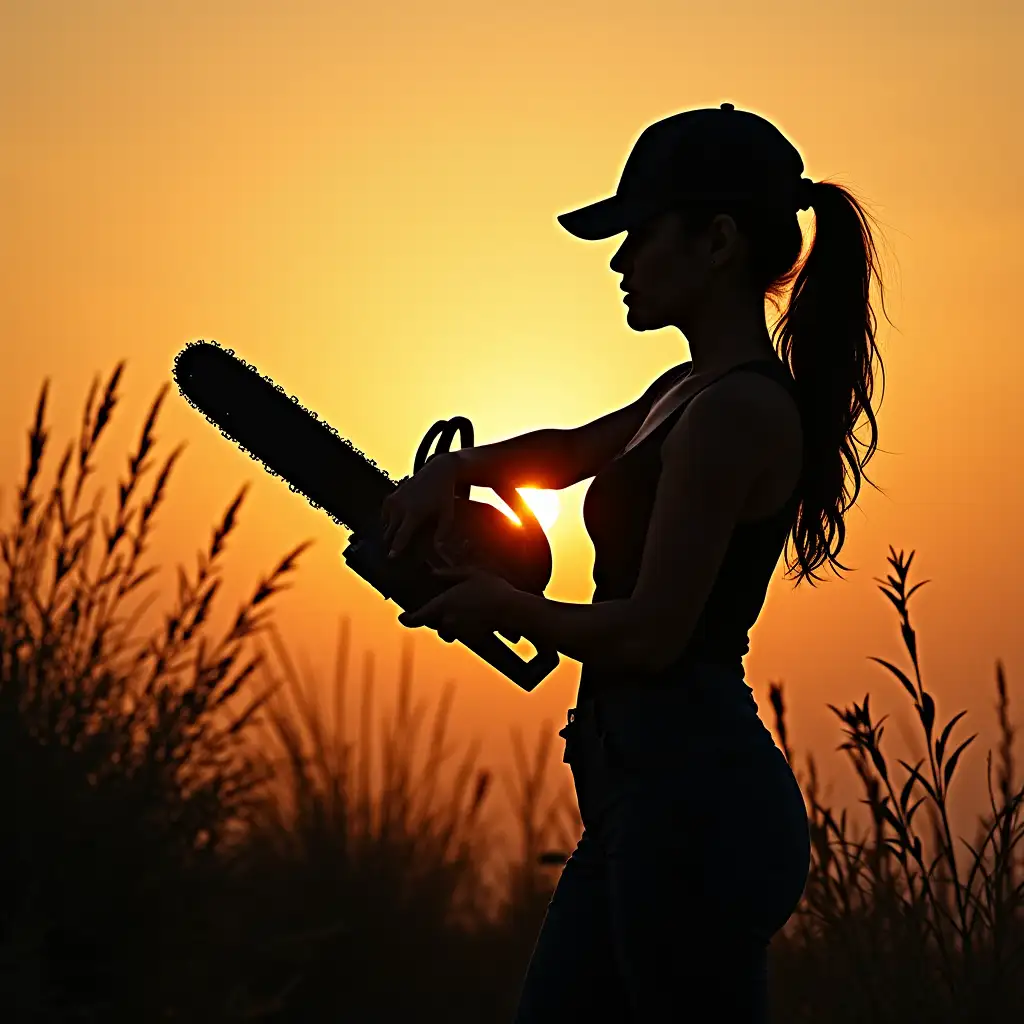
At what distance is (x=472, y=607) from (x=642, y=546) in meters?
0.28

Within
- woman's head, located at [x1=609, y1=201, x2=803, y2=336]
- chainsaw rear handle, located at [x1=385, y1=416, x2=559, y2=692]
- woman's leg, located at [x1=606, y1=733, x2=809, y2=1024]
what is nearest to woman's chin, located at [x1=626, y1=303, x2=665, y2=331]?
woman's head, located at [x1=609, y1=201, x2=803, y2=336]

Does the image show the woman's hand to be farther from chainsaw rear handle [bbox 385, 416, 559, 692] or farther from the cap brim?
the cap brim

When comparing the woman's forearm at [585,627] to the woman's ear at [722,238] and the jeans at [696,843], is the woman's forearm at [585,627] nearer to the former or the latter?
the jeans at [696,843]

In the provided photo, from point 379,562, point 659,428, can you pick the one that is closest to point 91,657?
point 379,562

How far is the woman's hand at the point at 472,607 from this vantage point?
8.24 ft

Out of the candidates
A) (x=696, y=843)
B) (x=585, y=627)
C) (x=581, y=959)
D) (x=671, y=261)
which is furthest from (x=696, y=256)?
(x=581, y=959)

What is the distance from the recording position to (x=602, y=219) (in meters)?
2.61

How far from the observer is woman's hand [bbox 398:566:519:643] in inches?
98.9

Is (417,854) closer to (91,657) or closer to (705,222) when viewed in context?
(91,657)

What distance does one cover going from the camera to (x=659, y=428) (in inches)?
99.3

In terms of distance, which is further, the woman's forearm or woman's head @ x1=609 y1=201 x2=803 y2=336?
woman's head @ x1=609 y1=201 x2=803 y2=336

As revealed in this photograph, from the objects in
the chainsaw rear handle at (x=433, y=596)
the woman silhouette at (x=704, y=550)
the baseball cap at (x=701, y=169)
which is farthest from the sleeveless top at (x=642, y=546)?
the baseball cap at (x=701, y=169)

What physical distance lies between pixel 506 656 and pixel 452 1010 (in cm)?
373

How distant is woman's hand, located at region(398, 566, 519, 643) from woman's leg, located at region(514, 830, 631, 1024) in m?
0.41
